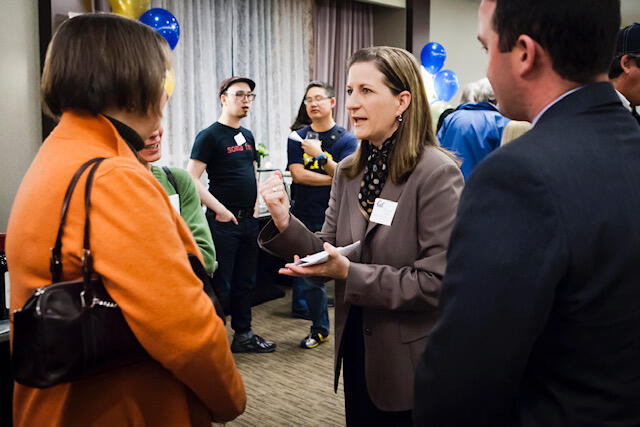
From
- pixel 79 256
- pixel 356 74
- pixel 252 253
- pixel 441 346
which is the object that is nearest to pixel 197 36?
pixel 252 253

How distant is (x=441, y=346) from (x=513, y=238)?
174mm

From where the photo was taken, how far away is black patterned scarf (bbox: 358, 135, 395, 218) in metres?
1.52

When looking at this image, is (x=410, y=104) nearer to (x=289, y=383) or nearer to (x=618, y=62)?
(x=618, y=62)

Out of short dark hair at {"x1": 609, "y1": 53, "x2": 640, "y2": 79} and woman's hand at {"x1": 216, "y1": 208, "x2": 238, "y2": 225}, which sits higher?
short dark hair at {"x1": 609, "y1": 53, "x2": 640, "y2": 79}

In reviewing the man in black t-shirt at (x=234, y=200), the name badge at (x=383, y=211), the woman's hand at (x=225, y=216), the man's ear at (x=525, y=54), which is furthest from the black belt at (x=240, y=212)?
the man's ear at (x=525, y=54)

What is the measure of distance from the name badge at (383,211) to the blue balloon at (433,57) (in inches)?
179

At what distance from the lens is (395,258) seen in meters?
1.42

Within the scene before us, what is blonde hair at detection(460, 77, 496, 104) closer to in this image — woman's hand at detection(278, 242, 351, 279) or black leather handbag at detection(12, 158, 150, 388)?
woman's hand at detection(278, 242, 351, 279)

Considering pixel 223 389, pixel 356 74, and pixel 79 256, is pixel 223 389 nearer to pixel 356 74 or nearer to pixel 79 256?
pixel 79 256

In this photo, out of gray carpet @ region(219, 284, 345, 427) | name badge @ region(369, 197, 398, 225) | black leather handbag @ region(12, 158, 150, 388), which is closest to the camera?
black leather handbag @ region(12, 158, 150, 388)

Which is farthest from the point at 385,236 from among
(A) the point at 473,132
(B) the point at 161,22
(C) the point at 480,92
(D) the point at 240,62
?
(D) the point at 240,62

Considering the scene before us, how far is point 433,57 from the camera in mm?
5582

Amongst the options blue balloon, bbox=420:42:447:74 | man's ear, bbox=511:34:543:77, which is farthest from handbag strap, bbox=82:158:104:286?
blue balloon, bbox=420:42:447:74

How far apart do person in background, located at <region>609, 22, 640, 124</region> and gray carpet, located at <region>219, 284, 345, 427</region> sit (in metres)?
2.00
